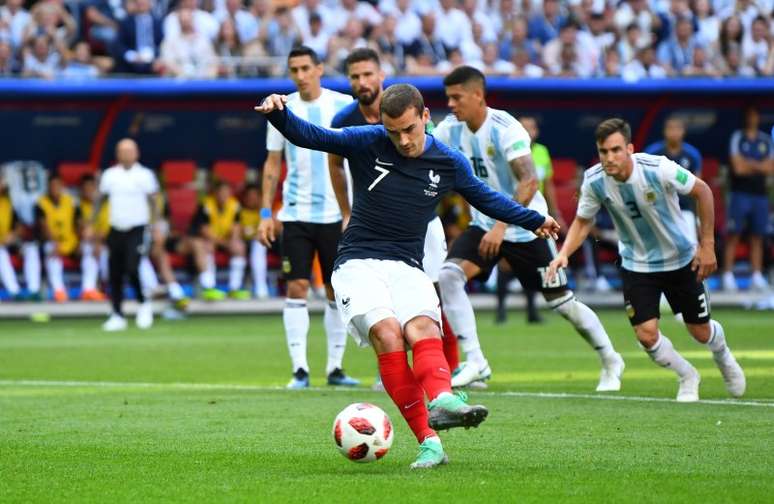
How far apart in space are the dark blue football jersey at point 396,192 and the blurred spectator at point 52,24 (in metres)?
14.7

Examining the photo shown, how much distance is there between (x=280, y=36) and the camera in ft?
72.3

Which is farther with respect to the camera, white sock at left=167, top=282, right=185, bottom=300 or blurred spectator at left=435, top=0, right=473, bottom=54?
blurred spectator at left=435, top=0, right=473, bottom=54

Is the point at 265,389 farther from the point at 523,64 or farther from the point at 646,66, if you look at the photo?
the point at 646,66

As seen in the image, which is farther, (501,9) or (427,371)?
(501,9)

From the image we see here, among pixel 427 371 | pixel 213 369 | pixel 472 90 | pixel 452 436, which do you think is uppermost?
pixel 472 90

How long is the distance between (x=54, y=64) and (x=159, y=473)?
50.2 feet

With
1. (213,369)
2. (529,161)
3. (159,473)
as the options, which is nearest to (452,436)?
(159,473)

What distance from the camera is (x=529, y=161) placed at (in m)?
10.9

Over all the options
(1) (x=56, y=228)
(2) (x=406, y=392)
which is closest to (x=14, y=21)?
(1) (x=56, y=228)

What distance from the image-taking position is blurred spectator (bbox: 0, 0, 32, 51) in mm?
21609

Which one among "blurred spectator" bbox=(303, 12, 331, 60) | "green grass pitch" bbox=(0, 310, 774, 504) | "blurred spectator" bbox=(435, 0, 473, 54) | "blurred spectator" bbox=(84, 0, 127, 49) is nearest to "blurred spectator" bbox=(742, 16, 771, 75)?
"blurred spectator" bbox=(435, 0, 473, 54)

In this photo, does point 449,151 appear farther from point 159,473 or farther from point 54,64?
point 54,64

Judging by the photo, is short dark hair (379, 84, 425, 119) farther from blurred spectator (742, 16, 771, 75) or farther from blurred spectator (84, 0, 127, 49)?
blurred spectator (742, 16, 771, 75)

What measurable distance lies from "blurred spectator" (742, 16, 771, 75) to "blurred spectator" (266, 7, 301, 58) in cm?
719
